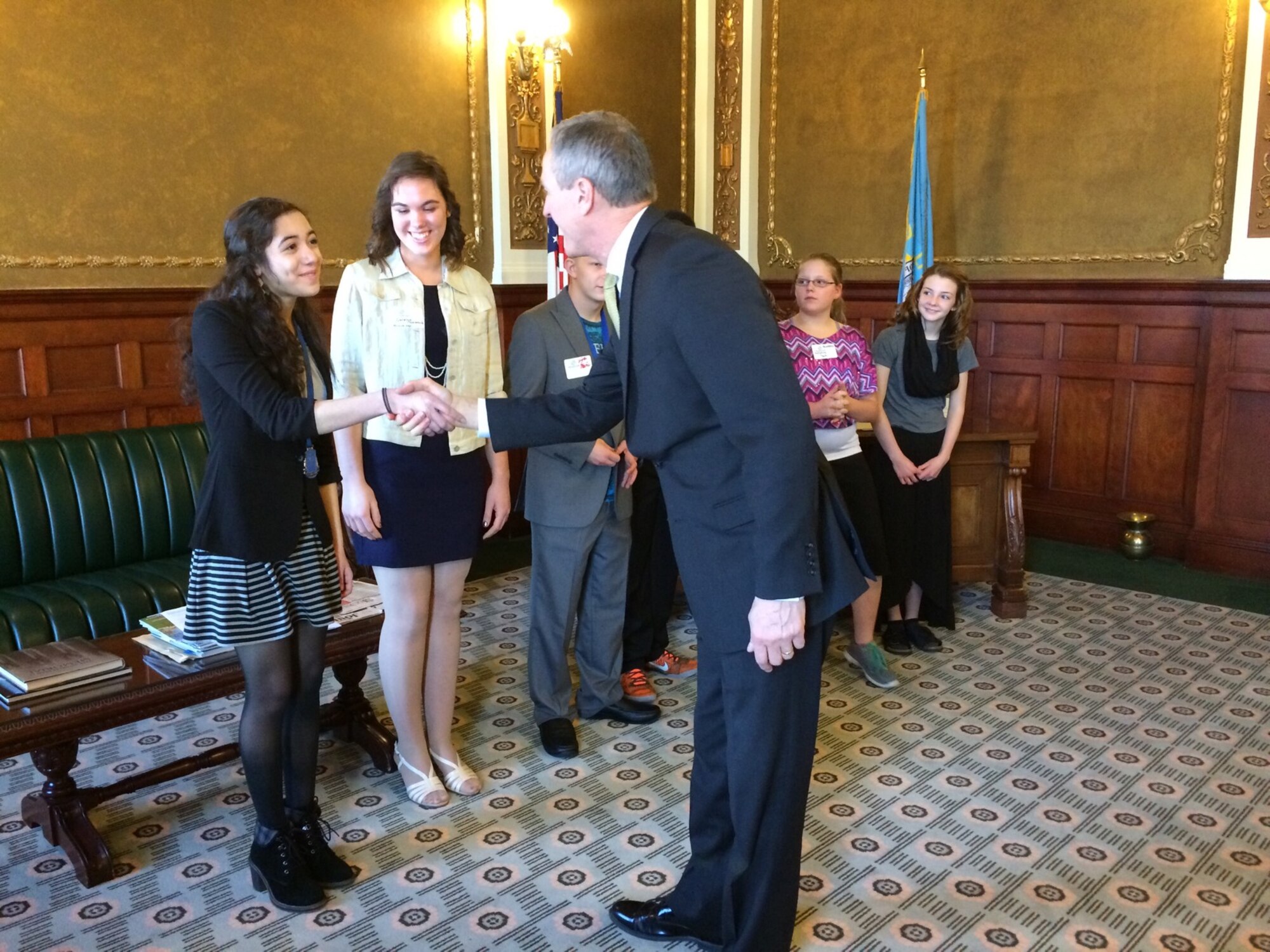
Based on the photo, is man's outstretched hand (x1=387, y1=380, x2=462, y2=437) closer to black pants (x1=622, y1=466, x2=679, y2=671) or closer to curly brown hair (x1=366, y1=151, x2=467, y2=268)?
curly brown hair (x1=366, y1=151, x2=467, y2=268)

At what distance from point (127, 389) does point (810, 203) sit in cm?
428

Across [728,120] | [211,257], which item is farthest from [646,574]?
[728,120]

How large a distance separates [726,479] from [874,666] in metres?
2.20

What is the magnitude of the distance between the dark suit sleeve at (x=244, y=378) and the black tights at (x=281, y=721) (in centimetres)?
50

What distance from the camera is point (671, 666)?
3.93 metres

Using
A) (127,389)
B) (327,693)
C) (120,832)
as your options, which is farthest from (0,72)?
(120,832)

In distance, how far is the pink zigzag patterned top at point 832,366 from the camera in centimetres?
352

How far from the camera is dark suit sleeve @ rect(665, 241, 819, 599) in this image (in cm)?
169

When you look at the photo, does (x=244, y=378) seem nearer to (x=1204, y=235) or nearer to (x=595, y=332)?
(x=595, y=332)

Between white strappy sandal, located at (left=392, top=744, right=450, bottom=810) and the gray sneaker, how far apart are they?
1.66 m

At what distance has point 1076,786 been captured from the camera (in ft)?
9.93

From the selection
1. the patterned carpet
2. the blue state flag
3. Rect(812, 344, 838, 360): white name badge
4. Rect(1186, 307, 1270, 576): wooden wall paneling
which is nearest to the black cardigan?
the patterned carpet

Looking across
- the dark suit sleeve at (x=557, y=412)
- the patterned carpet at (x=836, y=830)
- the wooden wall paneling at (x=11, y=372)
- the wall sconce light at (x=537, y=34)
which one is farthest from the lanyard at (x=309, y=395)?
the wall sconce light at (x=537, y=34)

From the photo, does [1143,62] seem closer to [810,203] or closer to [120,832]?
[810,203]
